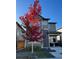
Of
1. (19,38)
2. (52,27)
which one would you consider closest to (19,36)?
(19,38)

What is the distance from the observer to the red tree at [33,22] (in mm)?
2428

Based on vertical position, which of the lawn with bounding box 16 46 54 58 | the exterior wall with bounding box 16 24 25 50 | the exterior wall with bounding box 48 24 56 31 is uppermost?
the exterior wall with bounding box 48 24 56 31

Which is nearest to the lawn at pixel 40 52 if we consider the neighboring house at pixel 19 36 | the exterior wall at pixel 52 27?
the neighboring house at pixel 19 36

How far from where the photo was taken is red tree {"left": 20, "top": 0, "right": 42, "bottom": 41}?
2.43 meters

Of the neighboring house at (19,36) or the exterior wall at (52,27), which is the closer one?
the neighboring house at (19,36)

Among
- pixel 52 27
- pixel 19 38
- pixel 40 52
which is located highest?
pixel 52 27

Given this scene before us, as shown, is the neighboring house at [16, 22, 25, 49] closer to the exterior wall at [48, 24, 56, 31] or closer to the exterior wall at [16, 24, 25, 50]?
the exterior wall at [16, 24, 25, 50]

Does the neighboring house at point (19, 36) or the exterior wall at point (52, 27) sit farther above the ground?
the exterior wall at point (52, 27)

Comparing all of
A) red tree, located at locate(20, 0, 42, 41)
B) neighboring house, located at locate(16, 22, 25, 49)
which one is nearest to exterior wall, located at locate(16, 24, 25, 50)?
neighboring house, located at locate(16, 22, 25, 49)

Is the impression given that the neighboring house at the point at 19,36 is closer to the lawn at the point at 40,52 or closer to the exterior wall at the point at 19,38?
the exterior wall at the point at 19,38

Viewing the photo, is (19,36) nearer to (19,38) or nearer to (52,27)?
(19,38)

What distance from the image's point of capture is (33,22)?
2447 millimetres
